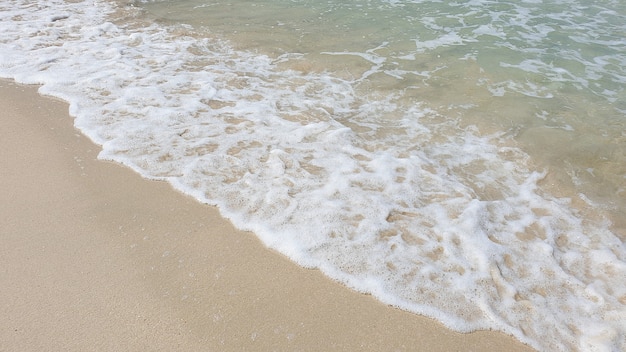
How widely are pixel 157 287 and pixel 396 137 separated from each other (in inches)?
112

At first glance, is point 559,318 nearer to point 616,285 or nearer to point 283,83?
point 616,285

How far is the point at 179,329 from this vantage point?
235 cm

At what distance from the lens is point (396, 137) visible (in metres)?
4.56

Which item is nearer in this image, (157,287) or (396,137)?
(157,287)

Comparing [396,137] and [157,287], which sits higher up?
[157,287]

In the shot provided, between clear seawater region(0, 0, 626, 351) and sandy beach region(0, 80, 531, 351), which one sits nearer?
sandy beach region(0, 80, 531, 351)

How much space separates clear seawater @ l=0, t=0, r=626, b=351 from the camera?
2.88m

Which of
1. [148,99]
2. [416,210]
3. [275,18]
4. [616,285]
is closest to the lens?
[616,285]

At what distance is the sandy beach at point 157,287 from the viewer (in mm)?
2312

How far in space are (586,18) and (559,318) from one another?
25.8 ft

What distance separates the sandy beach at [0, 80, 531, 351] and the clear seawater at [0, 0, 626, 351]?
17 cm

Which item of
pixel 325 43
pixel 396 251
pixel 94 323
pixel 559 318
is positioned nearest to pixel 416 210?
pixel 396 251

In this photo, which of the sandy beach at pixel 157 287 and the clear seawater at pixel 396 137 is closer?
the sandy beach at pixel 157 287

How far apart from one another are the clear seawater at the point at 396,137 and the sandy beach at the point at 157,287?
0.17 meters
